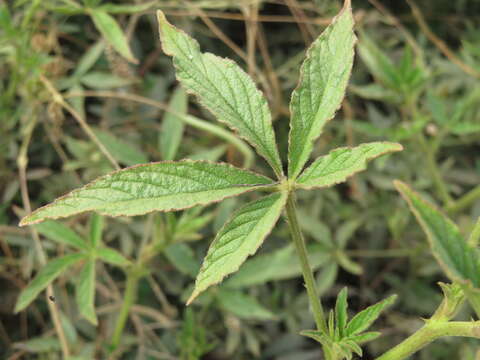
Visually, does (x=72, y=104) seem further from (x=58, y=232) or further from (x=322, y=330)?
(x=322, y=330)

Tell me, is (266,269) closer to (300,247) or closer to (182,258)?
(182,258)

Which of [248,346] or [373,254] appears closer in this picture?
[248,346]

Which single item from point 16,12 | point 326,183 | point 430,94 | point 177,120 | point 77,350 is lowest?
point 77,350

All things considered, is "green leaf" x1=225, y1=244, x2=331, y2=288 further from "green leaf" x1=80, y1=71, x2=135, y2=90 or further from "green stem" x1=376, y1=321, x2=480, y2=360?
"green stem" x1=376, y1=321, x2=480, y2=360

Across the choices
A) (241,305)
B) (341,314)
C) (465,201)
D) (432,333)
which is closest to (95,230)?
(241,305)

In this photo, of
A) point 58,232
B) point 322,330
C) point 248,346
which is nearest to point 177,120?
point 58,232

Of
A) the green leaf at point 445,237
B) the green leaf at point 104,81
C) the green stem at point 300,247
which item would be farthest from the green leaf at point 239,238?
the green leaf at point 104,81

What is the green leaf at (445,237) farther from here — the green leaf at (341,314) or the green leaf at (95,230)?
the green leaf at (95,230)
